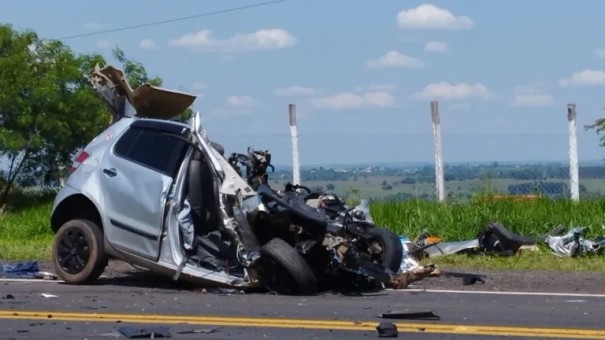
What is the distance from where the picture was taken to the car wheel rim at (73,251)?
40.6ft

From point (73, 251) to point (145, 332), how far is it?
11.4 ft

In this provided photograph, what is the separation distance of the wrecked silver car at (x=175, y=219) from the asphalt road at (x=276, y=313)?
248mm

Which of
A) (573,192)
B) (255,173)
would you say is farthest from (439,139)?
(255,173)

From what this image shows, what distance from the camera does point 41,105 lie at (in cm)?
2334

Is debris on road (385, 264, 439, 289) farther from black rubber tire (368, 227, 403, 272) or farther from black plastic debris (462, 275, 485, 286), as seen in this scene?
black plastic debris (462, 275, 485, 286)

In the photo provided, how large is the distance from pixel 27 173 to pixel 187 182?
1292 centimetres

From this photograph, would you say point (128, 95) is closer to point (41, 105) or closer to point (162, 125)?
point (162, 125)

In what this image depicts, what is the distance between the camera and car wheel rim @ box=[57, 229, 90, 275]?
12.4m

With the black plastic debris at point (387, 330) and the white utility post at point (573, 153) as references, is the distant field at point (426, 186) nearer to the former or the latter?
the white utility post at point (573, 153)

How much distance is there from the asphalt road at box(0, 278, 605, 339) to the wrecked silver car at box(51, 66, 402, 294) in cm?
25

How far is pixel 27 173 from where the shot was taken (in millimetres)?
24172

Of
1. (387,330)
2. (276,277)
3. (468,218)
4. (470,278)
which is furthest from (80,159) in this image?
(468,218)

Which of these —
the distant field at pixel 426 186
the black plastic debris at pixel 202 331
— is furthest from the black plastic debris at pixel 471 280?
the distant field at pixel 426 186

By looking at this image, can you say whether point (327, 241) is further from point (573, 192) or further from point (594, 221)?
point (573, 192)
